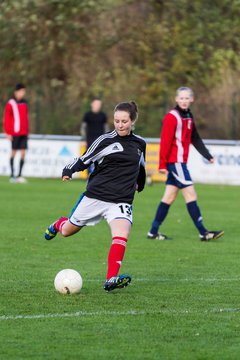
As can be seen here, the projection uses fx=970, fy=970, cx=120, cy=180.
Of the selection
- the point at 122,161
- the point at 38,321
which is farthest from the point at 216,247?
the point at 38,321

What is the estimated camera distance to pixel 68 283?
805 centimetres

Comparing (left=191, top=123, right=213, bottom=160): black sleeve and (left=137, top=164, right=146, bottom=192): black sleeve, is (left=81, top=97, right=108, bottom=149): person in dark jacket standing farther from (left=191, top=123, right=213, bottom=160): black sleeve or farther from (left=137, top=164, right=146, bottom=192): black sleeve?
(left=137, top=164, right=146, bottom=192): black sleeve

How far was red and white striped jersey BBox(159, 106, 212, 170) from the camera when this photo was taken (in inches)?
486

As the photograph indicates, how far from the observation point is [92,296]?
26.6 feet

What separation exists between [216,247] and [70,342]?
227 inches

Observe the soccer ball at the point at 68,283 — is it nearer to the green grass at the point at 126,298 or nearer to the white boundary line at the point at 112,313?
the green grass at the point at 126,298

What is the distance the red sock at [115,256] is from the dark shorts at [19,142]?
14.5 meters

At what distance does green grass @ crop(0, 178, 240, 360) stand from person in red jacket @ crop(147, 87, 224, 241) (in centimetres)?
39

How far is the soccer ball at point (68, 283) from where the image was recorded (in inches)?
317

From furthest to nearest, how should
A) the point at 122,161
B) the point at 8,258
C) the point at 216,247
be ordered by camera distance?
the point at 216,247, the point at 8,258, the point at 122,161

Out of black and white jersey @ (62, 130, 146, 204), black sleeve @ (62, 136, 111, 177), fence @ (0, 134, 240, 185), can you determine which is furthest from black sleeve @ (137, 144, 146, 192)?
fence @ (0, 134, 240, 185)

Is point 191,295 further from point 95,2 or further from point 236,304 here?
point 95,2

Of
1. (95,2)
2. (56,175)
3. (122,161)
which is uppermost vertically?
(95,2)

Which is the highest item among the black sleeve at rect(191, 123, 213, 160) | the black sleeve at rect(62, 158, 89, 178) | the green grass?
the black sleeve at rect(62, 158, 89, 178)
